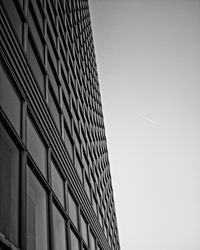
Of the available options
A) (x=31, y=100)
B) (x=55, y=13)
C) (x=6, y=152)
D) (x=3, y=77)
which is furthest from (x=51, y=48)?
(x=6, y=152)

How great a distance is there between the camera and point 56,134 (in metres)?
13.2

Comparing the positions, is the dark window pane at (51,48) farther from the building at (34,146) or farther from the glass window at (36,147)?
the glass window at (36,147)

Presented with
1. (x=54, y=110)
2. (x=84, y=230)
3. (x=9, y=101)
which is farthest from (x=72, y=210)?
(x=9, y=101)

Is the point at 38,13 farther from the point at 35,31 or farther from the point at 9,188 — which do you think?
the point at 9,188

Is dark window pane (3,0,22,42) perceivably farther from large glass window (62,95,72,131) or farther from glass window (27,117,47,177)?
large glass window (62,95,72,131)

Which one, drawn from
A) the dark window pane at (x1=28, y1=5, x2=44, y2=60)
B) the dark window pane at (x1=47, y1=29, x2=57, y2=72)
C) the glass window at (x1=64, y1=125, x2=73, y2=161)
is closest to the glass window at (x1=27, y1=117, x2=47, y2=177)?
the dark window pane at (x1=28, y1=5, x2=44, y2=60)

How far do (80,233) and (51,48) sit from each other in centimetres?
861

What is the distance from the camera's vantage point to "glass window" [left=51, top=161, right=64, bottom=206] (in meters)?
12.0

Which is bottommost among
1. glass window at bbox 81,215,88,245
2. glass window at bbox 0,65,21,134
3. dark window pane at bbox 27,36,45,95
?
glass window at bbox 81,215,88,245

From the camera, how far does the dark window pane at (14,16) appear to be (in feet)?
34.6

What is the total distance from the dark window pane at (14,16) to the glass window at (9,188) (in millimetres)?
4241

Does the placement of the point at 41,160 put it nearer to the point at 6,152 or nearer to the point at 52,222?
the point at 52,222

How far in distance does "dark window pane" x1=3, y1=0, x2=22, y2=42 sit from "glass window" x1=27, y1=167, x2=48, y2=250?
458 cm

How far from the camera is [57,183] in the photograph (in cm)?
1240
